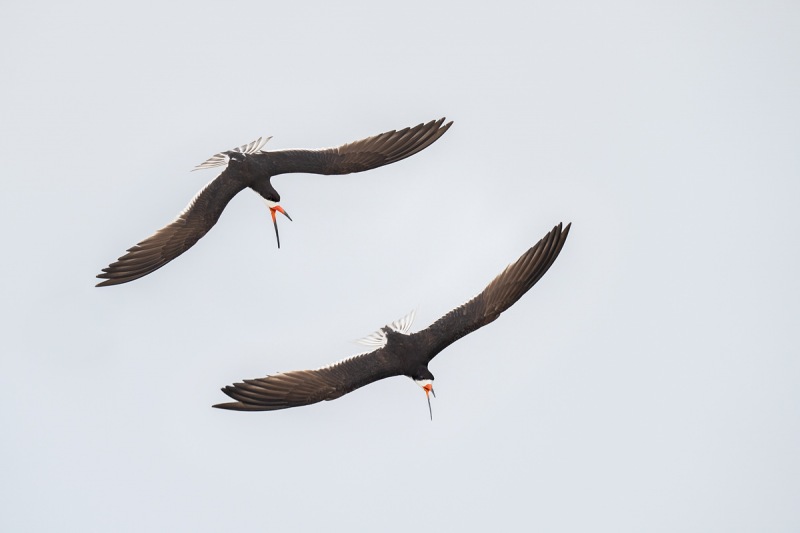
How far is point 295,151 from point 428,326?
3770 mm

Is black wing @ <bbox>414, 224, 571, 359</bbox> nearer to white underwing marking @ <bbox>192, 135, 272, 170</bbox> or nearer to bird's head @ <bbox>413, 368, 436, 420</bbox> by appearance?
bird's head @ <bbox>413, 368, 436, 420</bbox>

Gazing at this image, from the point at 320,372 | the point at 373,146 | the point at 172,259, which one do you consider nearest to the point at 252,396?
the point at 320,372

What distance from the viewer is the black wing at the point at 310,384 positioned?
27766 mm

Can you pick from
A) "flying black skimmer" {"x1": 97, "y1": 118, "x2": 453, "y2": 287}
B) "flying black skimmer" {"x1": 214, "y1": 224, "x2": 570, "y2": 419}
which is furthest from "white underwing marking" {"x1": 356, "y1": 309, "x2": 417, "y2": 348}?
"flying black skimmer" {"x1": 97, "y1": 118, "x2": 453, "y2": 287}

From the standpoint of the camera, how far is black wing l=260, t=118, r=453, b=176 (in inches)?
1176

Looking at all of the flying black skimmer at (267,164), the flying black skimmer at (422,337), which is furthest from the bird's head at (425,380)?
the flying black skimmer at (267,164)

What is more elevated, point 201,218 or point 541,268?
point 201,218

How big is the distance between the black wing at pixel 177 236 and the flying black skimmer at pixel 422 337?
10.2 feet

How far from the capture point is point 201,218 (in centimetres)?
2956

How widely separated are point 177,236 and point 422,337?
437 centimetres

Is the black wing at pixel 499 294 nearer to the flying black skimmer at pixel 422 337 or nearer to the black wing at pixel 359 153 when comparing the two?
the flying black skimmer at pixel 422 337

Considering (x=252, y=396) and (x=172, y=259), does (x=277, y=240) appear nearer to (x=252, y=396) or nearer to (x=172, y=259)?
(x=172, y=259)

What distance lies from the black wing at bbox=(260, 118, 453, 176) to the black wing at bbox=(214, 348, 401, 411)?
328 cm

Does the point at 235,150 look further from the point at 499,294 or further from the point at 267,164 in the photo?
the point at 499,294
